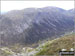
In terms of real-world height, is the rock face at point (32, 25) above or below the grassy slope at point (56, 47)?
above

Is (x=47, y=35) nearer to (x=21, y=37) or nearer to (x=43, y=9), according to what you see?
(x=21, y=37)

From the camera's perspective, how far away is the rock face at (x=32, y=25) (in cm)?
1795

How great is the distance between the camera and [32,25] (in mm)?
20094

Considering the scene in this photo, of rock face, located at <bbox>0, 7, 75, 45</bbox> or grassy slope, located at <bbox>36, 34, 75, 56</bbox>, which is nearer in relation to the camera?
grassy slope, located at <bbox>36, 34, 75, 56</bbox>

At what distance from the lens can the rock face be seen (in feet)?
58.9

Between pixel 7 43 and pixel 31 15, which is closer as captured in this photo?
pixel 7 43

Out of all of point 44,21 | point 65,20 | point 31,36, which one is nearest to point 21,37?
point 31,36

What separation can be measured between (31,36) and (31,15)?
12.3ft

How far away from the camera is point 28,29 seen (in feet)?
64.0

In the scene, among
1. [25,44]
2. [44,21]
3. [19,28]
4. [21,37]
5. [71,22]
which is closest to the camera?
[25,44]

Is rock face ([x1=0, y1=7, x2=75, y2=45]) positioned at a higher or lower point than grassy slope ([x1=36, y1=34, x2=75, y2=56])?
higher

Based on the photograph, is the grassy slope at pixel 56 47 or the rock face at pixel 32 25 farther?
the rock face at pixel 32 25

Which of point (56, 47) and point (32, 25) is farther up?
point (32, 25)

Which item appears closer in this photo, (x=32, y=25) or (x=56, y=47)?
(x=56, y=47)
